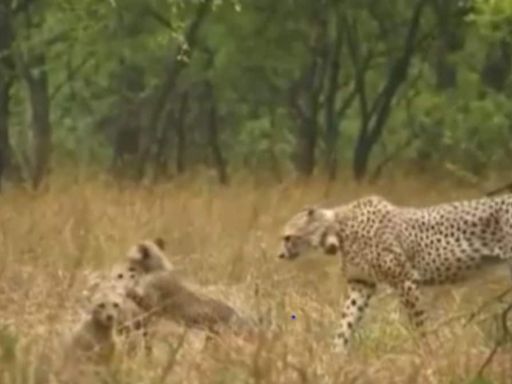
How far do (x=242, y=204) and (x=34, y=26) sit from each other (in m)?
12.9

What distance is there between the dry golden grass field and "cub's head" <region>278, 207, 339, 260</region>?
13 centimetres

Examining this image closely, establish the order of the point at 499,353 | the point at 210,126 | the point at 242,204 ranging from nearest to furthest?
1. the point at 499,353
2. the point at 242,204
3. the point at 210,126

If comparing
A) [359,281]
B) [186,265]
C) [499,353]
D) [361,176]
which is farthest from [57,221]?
[361,176]

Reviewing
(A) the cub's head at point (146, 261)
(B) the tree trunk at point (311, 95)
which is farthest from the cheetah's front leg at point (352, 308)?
(B) the tree trunk at point (311, 95)

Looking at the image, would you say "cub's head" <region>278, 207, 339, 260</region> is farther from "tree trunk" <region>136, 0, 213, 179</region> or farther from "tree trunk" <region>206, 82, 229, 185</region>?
"tree trunk" <region>206, 82, 229, 185</region>

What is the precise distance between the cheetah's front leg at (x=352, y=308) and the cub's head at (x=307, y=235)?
464 mm

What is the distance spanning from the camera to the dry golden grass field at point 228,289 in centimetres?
906

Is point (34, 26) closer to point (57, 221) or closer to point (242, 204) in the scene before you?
point (242, 204)

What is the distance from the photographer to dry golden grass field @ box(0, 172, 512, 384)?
906cm

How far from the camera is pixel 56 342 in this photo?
30.8 feet

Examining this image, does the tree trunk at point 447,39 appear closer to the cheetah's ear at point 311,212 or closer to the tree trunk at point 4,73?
the tree trunk at point 4,73

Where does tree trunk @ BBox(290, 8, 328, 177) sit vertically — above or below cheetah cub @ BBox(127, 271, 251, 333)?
below

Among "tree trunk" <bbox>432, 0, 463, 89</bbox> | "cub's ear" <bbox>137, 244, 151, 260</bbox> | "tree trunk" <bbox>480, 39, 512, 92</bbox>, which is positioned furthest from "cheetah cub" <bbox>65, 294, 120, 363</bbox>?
"tree trunk" <bbox>480, 39, 512, 92</bbox>

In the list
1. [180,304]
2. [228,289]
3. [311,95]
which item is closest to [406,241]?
[228,289]
